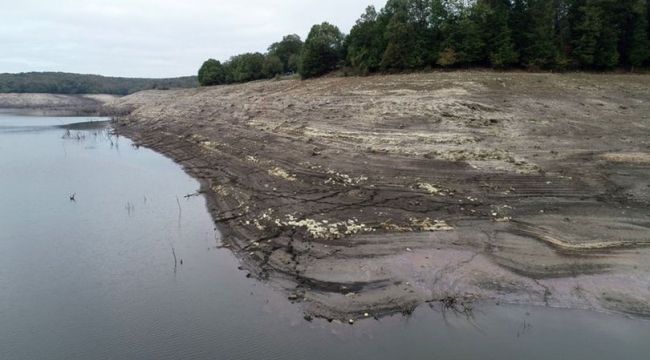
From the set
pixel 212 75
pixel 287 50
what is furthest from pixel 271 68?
pixel 212 75

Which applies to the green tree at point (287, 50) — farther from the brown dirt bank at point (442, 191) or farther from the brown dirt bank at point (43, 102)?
the brown dirt bank at point (43, 102)

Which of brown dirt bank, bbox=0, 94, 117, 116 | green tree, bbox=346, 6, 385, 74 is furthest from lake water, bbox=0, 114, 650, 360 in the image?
brown dirt bank, bbox=0, 94, 117, 116

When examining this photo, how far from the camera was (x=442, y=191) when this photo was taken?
14.8 metres

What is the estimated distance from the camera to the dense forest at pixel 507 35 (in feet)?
102

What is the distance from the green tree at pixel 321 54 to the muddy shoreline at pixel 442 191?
36.9 feet

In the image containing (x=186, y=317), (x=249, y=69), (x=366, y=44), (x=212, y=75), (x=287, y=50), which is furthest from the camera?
(x=212, y=75)

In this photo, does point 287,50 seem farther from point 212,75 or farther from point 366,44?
point 366,44

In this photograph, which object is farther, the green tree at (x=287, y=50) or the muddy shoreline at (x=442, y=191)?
the green tree at (x=287, y=50)

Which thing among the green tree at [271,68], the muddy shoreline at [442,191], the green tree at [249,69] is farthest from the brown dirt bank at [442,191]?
the green tree at [249,69]

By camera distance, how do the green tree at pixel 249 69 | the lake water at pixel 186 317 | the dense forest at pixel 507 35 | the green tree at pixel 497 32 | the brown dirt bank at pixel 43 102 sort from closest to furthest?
the lake water at pixel 186 317 < the dense forest at pixel 507 35 < the green tree at pixel 497 32 < the green tree at pixel 249 69 < the brown dirt bank at pixel 43 102

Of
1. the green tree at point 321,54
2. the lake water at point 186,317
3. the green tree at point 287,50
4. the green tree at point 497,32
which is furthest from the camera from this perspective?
the green tree at point 287,50

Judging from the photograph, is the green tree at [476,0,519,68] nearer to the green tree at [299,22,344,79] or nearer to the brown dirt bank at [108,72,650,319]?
the brown dirt bank at [108,72,650,319]

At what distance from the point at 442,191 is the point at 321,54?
27.8m

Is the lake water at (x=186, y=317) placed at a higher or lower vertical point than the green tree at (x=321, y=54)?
lower
